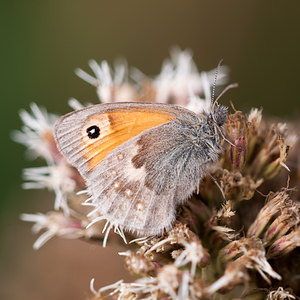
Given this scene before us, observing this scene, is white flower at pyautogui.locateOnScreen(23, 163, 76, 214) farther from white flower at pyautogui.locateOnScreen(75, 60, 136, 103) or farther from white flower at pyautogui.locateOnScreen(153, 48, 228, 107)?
white flower at pyautogui.locateOnScreen(153, 48, 228, 107)

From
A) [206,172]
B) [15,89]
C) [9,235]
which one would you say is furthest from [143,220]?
[15,89]

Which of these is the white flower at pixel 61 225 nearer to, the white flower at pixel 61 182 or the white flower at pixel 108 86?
the white flower at pixel 61 182

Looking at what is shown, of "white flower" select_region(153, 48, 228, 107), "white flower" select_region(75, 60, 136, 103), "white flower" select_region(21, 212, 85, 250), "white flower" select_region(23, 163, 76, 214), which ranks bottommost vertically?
"white flower" select_region(21, 212, 85, 250)

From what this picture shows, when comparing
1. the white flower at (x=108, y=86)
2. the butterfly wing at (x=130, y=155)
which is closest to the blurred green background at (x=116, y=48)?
the white flower at (x=108, y=86)

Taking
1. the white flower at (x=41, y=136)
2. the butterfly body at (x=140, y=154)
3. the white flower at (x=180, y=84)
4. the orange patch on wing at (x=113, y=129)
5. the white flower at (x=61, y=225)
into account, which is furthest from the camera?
the white flower at (x=180, y=84)

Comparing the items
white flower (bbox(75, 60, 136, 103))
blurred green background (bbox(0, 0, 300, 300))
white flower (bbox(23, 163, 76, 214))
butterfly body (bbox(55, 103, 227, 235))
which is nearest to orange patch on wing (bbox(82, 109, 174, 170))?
butterfly body (bbox(55, 103, 227, 235))

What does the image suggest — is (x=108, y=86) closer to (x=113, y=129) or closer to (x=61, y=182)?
(x=61, y=182)

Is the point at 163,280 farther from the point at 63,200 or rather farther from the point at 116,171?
the point at 63,200

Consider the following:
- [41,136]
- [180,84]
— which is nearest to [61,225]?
[41,136]
